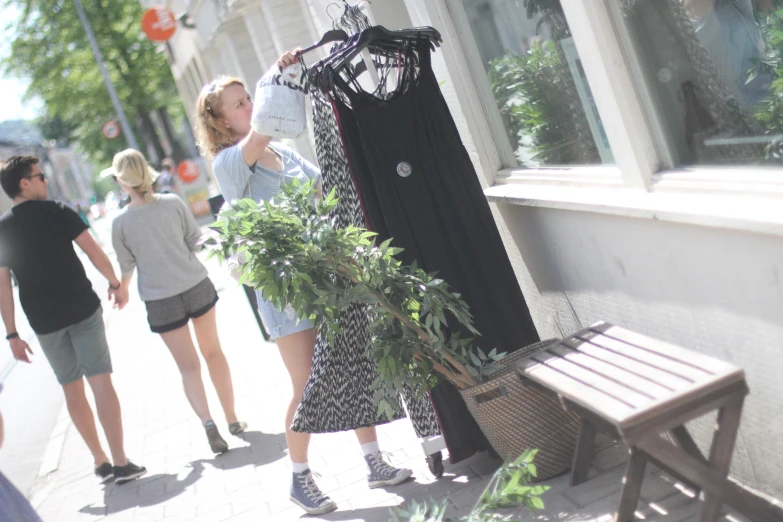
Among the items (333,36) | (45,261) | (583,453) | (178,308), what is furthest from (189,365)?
(583,453)

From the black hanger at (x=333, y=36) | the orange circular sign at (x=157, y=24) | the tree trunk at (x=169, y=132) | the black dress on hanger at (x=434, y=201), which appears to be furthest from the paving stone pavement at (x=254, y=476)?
the tree trunk at (x=169, y=132)

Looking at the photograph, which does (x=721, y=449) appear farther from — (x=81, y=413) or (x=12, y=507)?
(x=81, y=413)

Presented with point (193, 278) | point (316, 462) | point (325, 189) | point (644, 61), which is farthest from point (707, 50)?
point (193, 278)

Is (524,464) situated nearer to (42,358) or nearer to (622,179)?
(622,179)

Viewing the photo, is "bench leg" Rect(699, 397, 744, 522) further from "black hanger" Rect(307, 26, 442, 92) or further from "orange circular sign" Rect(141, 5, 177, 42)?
"orange circular sign" Rect(141, 5, 177, 42)

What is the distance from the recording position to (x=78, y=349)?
20.0 ft

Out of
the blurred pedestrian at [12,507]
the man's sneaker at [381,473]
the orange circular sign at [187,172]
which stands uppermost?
the orange circular sign at [187,172]

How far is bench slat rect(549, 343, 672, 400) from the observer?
283 centimetres

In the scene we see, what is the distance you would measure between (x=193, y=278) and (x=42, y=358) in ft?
23.9

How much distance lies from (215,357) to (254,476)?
3.76 ft

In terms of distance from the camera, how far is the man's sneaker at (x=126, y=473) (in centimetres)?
618

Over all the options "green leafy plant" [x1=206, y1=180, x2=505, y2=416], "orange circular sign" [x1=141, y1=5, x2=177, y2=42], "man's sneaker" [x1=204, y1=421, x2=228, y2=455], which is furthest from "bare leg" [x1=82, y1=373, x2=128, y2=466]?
"orange circular sign" [x1=141, y1=5, x2=177, y2=42]

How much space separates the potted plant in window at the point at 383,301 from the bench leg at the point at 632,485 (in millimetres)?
610

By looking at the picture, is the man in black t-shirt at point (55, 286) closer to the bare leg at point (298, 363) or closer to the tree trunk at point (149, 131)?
the bare leg at point (298, 363)
